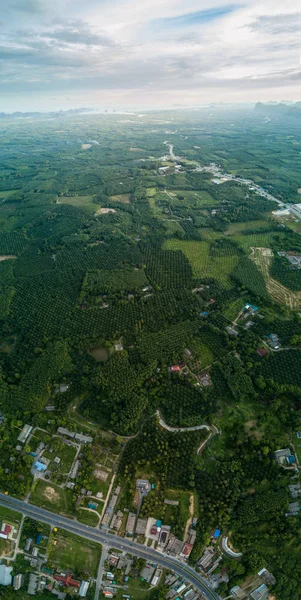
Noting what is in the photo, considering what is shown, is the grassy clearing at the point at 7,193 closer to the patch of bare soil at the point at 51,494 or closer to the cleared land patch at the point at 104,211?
the cleared land patch at the point at 104,211

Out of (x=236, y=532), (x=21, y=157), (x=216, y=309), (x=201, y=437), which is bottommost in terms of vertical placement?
(x=236, y=532)

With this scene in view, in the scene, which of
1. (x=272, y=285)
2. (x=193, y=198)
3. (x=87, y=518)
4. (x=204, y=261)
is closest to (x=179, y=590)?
(x=87, y=518)

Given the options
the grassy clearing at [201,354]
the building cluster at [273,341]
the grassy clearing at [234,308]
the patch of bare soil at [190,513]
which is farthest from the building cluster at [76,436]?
the building cluster at [273,341]

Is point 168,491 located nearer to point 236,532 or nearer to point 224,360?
point 236,532

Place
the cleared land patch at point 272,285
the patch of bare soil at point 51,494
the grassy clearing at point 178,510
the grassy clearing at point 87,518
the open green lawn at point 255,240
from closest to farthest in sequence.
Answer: the grassy clearing at point 178,510, the grassy clearing at point 87,518, the patch of bare soil at point 51,494, the cleared land patch at point 272,285, the open green lawn at point 255,240

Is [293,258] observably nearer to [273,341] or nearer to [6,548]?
[273,341]

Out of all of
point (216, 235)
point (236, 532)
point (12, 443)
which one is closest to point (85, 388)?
point (12, 443)

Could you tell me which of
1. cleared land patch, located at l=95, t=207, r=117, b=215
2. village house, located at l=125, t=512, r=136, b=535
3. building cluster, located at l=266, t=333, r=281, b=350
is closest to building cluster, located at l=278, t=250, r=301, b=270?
building cluster, located at l=266, t=333, r=281, b=350
